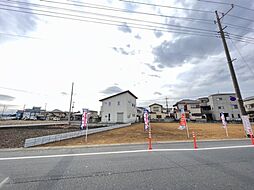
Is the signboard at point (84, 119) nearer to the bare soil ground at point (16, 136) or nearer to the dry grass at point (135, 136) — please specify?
the dry grass at point (135, 136)

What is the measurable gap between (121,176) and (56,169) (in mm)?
2263

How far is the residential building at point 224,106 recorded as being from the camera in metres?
49.1

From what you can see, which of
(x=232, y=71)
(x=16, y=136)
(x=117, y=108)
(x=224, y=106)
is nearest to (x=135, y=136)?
(x=16, y=136)

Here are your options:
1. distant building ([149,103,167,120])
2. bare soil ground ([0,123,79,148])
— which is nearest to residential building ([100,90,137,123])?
bare soil ground ([0,123,79,148])

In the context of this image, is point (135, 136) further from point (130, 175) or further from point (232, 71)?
point (232, 71)

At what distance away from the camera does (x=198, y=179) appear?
11.9 feet

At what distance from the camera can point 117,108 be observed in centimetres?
3478

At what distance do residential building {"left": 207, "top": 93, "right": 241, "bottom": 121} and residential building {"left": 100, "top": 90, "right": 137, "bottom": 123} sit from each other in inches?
1394

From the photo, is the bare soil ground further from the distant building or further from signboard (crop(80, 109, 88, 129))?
the distant building

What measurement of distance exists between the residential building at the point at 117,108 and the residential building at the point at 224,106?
116 ft

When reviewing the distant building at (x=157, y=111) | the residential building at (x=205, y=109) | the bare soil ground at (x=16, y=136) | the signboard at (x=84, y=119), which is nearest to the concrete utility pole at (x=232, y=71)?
the signboard at (x=84, y=119)

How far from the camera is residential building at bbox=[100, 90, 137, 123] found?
3428cm

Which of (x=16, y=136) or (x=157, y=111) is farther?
(x=157, y=111)

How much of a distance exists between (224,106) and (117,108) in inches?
1648
